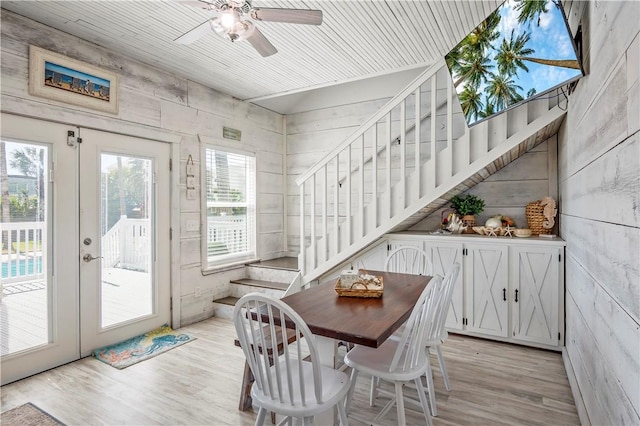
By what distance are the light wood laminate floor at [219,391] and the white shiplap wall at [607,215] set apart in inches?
14.6

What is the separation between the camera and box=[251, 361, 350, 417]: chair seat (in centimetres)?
148

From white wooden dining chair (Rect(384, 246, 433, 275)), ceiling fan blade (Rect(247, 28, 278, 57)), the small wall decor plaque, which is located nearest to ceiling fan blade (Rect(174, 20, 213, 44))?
ceiling fan blade (Rect(247, 28, 278, 57))

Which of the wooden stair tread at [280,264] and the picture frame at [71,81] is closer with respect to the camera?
the picture frame at [71,81]

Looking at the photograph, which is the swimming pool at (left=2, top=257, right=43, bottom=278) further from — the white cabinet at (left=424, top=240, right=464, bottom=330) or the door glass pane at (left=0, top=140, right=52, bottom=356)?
the white cabinet at (left=424, top=240, right=464, bottom=330)

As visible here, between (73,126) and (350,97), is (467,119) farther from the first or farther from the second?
(73,126)

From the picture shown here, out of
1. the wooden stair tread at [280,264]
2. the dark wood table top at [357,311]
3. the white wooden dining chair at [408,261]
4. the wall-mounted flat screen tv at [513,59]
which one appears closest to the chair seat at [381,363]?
the dark wood table top at [357,311]

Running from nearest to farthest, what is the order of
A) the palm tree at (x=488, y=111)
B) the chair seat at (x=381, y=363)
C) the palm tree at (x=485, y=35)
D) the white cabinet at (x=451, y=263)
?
the chair seat at (x=381, y=363) → the palm tree at (x=485, y=35) → the palm tree at (x=488, y=111) → the white cabinet at (x=451, y=263)

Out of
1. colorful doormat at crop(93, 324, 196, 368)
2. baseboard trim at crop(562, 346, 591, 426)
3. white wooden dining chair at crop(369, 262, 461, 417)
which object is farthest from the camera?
colorful doormat at crop(93, 324, 196, 368)

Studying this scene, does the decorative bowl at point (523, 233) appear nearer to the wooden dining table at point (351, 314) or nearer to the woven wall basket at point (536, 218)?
the woven wall basket at point (536, 218)

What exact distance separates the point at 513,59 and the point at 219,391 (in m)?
3.14

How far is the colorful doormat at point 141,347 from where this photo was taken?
9.84ft

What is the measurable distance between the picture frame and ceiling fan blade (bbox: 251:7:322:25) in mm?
1915

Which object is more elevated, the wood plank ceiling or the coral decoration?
the wood plank ceiling

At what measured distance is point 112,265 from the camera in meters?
3.30
